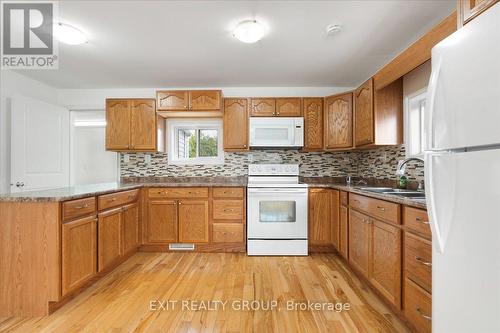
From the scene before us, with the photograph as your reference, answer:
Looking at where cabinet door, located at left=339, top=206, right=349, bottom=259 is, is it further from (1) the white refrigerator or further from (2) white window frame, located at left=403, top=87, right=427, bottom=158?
(1) the white refrigerator

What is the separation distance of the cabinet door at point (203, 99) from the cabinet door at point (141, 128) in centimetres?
Result: 59

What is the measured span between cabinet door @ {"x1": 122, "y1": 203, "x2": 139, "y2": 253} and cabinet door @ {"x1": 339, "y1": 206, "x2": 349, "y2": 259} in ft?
8.10

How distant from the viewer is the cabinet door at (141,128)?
331 cm

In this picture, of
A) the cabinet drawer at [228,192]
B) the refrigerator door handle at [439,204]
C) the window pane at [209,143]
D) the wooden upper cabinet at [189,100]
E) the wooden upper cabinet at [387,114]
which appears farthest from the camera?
the window pane at [209,143]

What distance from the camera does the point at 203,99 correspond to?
322 cm

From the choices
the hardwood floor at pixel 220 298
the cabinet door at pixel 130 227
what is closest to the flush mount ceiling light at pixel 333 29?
the hardwood floor at pixel 220 298

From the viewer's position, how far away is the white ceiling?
5.92ft

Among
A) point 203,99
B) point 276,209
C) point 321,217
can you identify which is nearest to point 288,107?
point 203,99

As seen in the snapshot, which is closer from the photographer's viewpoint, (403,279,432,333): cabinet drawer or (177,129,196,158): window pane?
(403,279,432,333): cabinet drawer

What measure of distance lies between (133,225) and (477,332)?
3036 mm

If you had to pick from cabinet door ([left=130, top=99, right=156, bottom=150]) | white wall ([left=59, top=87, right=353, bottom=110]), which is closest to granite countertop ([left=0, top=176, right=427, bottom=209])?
cabinet door ([left=130, top=99, right=156, bottom=150])

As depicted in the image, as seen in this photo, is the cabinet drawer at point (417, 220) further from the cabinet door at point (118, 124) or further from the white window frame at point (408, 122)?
the cabinet door at point (118, 124)

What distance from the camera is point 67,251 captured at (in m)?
1.81

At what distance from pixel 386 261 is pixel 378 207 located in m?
0.41
